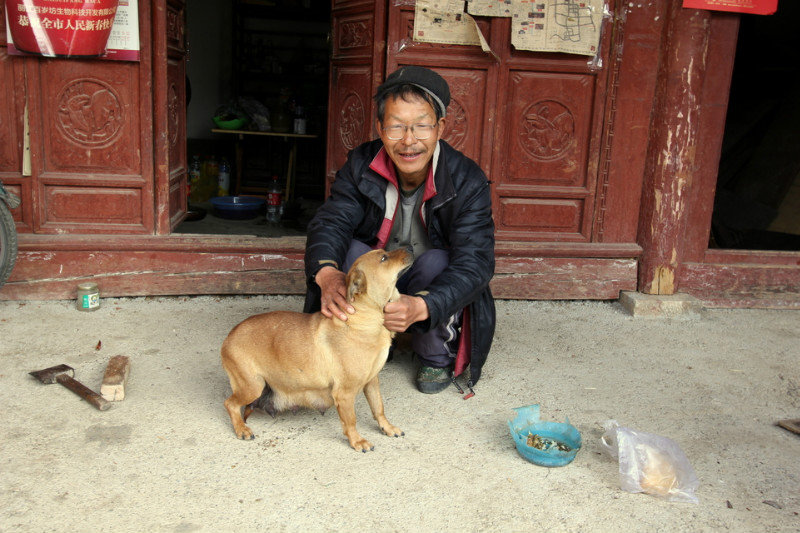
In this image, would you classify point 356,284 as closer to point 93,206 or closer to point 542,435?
point 542,435

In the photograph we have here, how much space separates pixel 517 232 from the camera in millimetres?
4988

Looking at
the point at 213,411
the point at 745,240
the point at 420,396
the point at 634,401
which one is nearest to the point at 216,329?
the point at 213,411

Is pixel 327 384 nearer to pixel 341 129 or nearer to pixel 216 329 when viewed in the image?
pixel 216 329

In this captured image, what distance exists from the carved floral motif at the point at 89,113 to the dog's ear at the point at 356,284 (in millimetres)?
2624

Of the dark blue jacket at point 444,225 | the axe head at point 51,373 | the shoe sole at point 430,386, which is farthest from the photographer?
the shoe sole at point 430,386

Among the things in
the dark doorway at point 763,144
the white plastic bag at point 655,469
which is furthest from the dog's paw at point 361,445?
the dark doorway at point 763,144

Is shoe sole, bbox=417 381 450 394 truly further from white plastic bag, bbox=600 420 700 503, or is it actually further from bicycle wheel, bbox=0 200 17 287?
bicycle wheel, bbox=0 200 17 287

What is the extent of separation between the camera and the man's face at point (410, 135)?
3117 millimetres

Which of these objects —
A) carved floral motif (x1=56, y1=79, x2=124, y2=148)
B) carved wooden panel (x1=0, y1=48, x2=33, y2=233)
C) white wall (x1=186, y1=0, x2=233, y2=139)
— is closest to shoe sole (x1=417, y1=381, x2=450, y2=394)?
carved floral motif (x1=56, y1=79, x2=124, y2=148)

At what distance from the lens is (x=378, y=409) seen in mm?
3072

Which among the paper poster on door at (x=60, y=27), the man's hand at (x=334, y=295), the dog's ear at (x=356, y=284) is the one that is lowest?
the man's hand at (x=334, y=295)

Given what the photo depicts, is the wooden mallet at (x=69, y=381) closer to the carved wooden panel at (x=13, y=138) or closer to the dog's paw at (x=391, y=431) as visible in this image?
the dog's paw at (x=391, y=431)

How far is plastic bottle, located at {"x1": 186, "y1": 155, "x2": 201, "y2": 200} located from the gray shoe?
18.0ft

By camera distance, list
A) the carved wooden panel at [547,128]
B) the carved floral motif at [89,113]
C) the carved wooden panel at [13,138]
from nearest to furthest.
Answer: the carved wooden panel at [13,138] → the carved floral motif at [89,113] → the carved wooden panel at [547,128]
